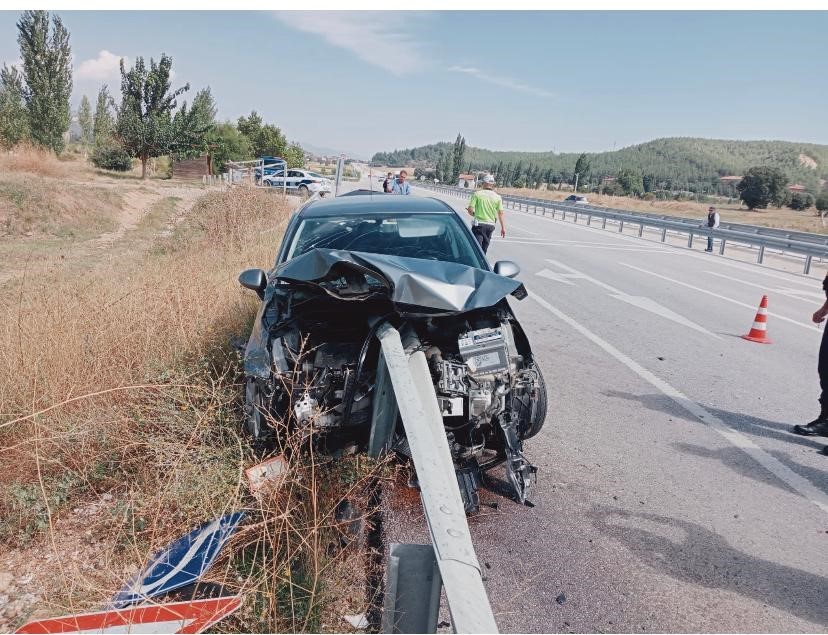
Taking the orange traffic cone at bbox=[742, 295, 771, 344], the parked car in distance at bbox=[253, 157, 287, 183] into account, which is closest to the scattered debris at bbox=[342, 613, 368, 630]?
the orange traffic cone at bbox=[742, 295, 771, 344]

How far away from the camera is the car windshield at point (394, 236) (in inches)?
209

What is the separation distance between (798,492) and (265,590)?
12.1ft

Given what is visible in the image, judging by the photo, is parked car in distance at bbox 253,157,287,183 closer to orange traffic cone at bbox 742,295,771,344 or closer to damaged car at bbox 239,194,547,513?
orange traffic cone at bbox 742,295,771,344

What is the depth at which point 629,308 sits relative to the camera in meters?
10.1

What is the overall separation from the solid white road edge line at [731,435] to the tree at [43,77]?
43586mm

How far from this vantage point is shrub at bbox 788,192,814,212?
7575 centimetres

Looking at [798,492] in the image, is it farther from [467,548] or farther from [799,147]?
[799,147]

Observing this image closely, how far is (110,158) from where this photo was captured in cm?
4431

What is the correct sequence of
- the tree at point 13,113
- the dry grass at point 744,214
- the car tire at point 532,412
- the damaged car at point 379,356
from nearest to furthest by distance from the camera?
the damaged car at point 379,356
the car tire at point 532,412
the tree at point 13,113
the dry grass at point 744,214

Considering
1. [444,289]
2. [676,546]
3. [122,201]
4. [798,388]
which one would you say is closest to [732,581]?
[676,546]

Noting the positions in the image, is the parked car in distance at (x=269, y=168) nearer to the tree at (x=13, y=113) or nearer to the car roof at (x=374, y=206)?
the tree at (x=13, y=113)

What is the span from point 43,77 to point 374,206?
145 ft

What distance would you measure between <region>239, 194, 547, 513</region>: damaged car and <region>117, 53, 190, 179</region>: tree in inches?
1611

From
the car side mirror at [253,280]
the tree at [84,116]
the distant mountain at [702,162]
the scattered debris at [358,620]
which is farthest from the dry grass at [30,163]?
the distant mountain at [702,162]
